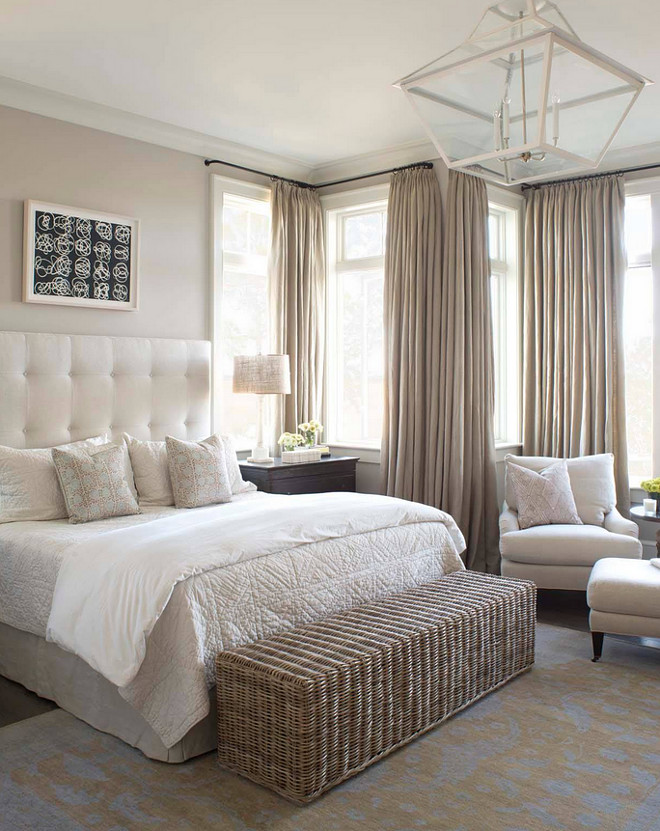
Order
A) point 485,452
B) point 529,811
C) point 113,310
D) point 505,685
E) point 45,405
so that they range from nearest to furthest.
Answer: point 529,811 → point 505,685 → point 45,405 → point 113,310 → point 485,452

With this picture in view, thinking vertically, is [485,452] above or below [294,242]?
below

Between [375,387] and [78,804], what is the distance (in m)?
3.92

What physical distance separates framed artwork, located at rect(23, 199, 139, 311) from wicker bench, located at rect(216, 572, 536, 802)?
97.1 inches

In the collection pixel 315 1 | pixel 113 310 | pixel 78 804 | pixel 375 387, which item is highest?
pixel 315 1

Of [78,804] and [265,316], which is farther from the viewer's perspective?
[265,316]

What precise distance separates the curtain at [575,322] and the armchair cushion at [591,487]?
0.81ft

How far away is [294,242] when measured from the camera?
5.61 metres

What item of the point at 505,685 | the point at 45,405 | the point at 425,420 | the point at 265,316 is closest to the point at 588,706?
the point at 505,685

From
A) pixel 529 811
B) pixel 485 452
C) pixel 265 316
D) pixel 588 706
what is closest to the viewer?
pixel 529 811

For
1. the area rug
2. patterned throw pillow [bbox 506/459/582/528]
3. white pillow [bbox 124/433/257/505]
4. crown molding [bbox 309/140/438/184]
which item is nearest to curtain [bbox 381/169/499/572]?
crown molding [bbox 309/140/438/184]

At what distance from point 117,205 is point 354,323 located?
2.06 metres

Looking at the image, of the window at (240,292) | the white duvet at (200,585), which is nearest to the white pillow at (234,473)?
the window at (240,292)

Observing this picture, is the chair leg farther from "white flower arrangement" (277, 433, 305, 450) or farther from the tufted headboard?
the tufted headboard

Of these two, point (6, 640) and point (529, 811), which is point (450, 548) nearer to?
point (529, 811)
